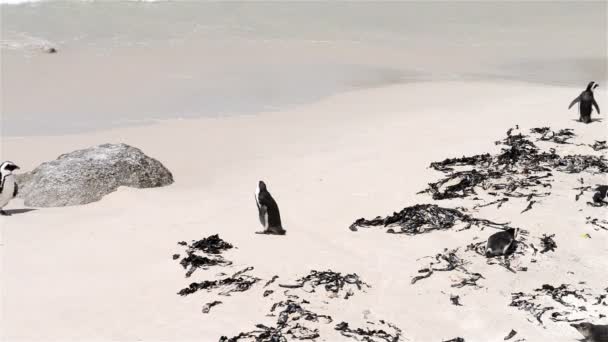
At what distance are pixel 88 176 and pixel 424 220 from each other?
4.44 m

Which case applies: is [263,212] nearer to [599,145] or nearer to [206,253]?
[206,253]

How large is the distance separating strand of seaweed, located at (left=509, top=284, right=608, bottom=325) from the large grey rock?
5.38 metres

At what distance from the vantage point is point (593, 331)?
14.8 feet

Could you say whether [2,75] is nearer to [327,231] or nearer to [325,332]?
[327,231]

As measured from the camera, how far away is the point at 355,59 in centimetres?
2005

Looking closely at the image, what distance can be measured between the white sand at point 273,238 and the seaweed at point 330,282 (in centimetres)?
11

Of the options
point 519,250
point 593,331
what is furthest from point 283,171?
point 593,331

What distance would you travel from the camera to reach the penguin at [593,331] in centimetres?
446

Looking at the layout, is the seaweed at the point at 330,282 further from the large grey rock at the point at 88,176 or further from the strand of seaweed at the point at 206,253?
the large grey rock at the point at 88,176

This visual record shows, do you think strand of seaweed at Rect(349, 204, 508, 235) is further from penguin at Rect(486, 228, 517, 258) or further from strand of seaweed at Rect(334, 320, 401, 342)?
strand of seaweed at Rect(334, 320, 401, 342)

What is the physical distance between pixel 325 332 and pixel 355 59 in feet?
52.7

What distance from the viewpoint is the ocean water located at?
47.8 feet

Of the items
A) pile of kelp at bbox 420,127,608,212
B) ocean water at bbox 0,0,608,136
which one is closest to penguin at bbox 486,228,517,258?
pile of kelp at bbox 420,127,608,212

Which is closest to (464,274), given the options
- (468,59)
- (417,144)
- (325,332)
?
(325,332)
